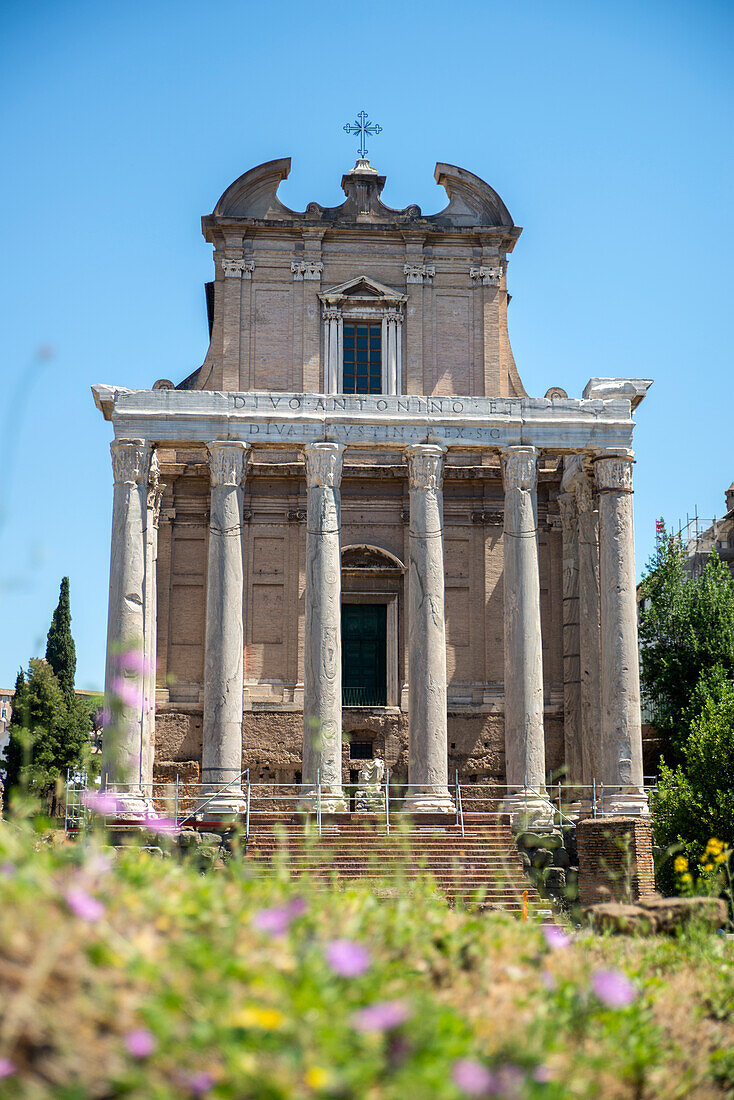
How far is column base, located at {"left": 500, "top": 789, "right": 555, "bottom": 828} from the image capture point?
23.4m

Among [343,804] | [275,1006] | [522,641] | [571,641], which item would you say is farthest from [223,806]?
[275,1006]

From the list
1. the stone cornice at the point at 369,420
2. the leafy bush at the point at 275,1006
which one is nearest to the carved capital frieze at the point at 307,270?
the stone cornice at the point at 369,420

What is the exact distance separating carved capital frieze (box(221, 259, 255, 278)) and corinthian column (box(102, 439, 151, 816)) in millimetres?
7507

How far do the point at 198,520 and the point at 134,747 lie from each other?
25.9 ft

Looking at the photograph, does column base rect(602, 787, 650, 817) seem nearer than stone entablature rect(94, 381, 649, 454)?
Yes

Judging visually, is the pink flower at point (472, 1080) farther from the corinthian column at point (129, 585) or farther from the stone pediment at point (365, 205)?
the stone pediment at point (365, 205)

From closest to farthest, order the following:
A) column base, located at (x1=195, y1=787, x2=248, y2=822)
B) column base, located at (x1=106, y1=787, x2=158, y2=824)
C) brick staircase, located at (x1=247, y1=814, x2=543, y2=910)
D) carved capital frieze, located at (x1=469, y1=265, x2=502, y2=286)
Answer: brick staircase, located at (x1=247, y1=814, x2=543, y2=910) → column base, located at (x1=106, y1=787, x2=158, y2=824) → column base, located at (x1=195, y1=787, x2=248, y2=822) → carved capital frieze, located at (x1=469, y1=265, x2=502, y2=286)

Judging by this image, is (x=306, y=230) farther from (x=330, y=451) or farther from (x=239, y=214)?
(x=330, y=451)

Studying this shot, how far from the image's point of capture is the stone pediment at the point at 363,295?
30969 mm

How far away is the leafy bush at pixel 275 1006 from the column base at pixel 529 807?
615 inches

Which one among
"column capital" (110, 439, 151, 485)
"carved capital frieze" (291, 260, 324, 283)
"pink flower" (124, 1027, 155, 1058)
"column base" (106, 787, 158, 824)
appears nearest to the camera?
"pink flower" (124, 1027, 155, 1058)

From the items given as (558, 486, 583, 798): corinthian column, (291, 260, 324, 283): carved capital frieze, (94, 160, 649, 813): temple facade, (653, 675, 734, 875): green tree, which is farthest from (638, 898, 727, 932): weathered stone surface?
(291, 260, 324, 283): carved capital frieze

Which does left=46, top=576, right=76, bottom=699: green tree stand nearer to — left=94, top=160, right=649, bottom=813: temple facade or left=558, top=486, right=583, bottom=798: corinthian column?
left=94, top=160, right=649, bottom=813: temple facade

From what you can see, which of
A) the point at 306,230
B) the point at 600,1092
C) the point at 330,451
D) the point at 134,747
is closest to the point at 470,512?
the point at 330,451
